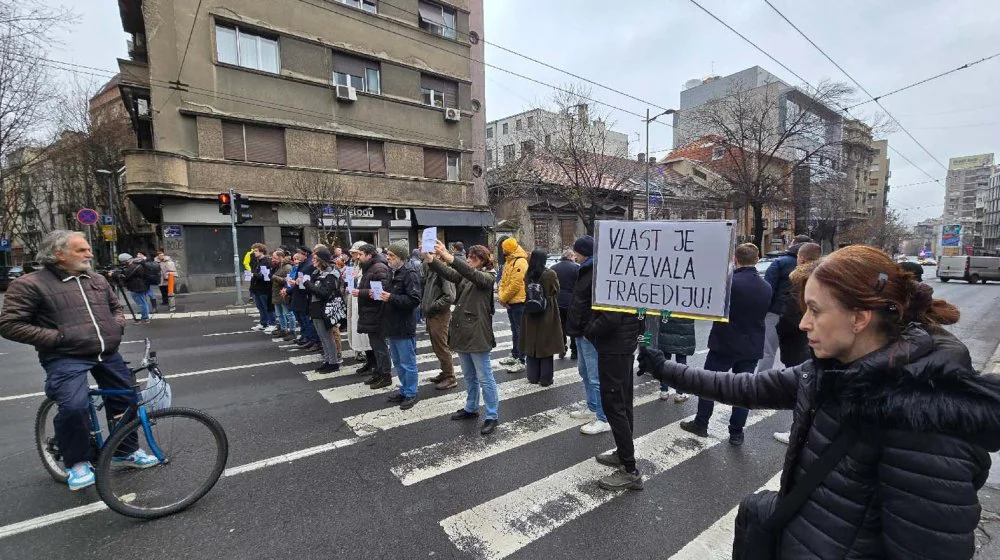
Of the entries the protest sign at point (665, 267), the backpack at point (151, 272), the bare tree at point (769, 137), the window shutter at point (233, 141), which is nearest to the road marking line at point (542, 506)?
the protest sign at point (665, 267)

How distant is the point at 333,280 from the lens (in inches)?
264

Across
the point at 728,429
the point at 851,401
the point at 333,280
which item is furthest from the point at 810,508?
the point at 333,280

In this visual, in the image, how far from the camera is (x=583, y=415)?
16.6ft

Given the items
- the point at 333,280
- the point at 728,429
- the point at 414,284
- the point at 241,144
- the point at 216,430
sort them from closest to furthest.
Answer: the point at 216,430
the point at 728,429
the point at 414,284
the point at 333,280
the point at 241,144

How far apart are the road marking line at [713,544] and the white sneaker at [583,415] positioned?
1916 mm

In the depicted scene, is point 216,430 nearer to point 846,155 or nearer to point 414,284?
point 414,284

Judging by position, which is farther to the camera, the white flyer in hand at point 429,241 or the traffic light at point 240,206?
the traffic light at point 240,206

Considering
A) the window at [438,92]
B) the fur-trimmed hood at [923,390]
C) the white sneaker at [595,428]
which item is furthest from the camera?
the window at [438,92]

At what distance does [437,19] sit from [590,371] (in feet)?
79.6

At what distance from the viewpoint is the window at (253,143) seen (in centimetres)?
1809

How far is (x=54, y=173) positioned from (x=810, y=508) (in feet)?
158

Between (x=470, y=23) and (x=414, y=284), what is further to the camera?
(x=470, y=23)

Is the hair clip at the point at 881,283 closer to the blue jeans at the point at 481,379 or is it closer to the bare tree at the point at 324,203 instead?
the blue jeans at the point at 481,379

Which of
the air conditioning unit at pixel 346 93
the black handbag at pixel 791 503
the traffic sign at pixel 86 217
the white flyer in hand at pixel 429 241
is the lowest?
the black handbag at pixel 791 503
